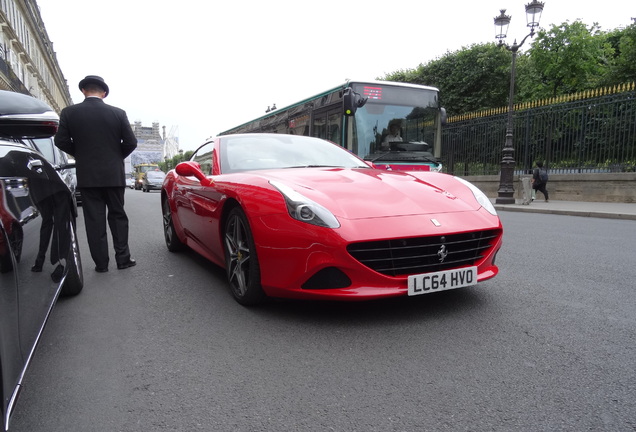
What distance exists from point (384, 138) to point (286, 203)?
7.31 metres

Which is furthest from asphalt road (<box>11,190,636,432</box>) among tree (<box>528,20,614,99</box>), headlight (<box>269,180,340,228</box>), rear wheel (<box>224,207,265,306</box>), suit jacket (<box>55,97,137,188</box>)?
tree (<box>528,20,614,99</box>)

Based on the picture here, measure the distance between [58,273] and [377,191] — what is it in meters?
1.96

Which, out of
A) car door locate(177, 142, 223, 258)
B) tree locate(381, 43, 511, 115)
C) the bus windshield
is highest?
tree locate(381, 43, 511, 115)

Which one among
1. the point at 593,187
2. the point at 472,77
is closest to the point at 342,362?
the point at 593,187

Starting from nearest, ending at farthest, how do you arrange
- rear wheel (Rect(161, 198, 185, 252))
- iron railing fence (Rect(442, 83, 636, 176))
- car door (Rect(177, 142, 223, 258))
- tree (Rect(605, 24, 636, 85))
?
car door (Rect(177, 142, 223, 258)), rear wheel (Rect(161, 198, 185, 252)), iron railing fence (Rect(442, 83, 636, 176)), tree (Rect(605, 24, 636, 85))

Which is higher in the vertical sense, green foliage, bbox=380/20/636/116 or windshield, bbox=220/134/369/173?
green foliage, bbox=380/20/636/116

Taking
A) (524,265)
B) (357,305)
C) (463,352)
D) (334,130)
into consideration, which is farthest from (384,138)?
(463,352)

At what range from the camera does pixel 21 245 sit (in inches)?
69.2

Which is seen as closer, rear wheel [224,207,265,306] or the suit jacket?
rear wheel [224,207,265,306]

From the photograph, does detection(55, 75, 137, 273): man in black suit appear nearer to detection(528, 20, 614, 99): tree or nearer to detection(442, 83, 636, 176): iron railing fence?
detection(442, 83, 636, 176): iron railing fence

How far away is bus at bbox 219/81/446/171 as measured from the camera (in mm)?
9547

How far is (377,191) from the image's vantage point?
309 centimetres

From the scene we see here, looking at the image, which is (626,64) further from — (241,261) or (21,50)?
(21,50)

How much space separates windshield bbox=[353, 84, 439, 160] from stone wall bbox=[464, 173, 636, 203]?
690 cm
